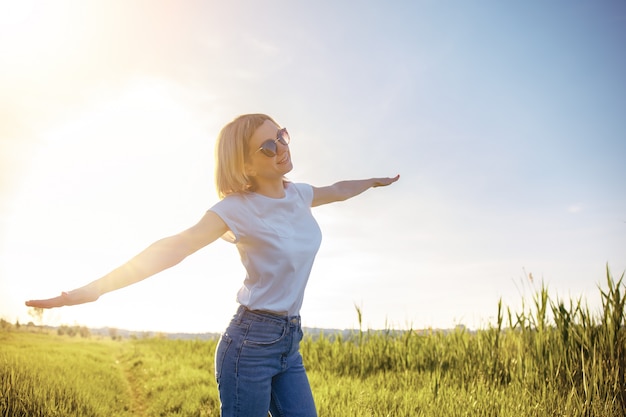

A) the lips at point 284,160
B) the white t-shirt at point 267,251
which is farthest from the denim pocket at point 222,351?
the lips at point 284,160

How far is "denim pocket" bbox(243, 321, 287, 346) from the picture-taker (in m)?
2.71

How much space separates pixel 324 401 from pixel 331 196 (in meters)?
2.69

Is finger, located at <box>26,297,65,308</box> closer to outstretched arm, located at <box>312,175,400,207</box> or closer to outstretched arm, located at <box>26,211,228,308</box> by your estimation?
outstretched arm, located at <box>26,211,228,308</box>

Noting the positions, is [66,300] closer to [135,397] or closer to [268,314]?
[268,314]

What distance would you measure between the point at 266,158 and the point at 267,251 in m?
0.63

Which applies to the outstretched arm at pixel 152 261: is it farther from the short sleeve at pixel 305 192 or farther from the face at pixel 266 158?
the short sleeve at pixel 305 192

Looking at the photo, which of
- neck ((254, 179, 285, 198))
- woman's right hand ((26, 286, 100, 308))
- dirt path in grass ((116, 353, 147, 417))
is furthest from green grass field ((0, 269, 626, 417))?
woman's right hand ((26, 286, 100, 308))

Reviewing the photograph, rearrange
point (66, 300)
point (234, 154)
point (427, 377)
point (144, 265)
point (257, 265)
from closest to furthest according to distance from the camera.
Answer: point (66, 300) → point (144, 265) → point (257, 265) → point (234, 154) → point (427, 377)

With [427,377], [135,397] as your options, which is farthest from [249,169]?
[135,397]

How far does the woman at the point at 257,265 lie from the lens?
2689 millimetres

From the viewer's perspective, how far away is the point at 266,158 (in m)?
3.09

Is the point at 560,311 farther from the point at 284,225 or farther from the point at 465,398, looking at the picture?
the point at 284,225

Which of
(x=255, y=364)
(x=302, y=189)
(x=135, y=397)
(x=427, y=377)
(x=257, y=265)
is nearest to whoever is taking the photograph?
(x=255, y=364)

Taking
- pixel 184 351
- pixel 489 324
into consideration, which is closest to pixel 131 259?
pixel 489 324
